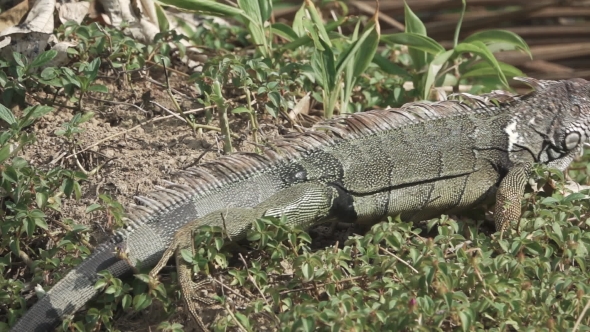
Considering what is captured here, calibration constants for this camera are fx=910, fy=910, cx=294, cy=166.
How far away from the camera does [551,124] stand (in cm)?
438

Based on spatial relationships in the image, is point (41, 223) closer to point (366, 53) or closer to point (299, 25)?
point (366, 53)

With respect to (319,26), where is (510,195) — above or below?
below

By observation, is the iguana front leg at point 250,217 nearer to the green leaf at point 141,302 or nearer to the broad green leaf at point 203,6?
the green leaf at point 141,302

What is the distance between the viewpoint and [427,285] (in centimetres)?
300

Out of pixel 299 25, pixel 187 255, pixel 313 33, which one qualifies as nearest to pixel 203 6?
pixel 313 33

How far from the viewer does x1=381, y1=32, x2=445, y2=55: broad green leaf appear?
475 centimetres

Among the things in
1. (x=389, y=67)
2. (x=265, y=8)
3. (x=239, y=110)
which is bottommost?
(x=389, y=67)

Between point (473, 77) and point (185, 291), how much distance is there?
105 inches

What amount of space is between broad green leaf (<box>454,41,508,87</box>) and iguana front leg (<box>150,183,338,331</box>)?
1.31m

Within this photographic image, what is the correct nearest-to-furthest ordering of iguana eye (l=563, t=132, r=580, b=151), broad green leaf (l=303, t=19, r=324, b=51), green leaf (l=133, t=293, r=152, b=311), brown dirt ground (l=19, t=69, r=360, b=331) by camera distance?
green leaf (l=133, t=293, r=152, b=311) → brown dirt ground (l=19, t=69, r=360, b=331) → iguana eye (l=563, t=132, r=580, b=151) → broad green leaf (l=303, t=19, r=324, b=51)

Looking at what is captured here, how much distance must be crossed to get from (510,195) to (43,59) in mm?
2183

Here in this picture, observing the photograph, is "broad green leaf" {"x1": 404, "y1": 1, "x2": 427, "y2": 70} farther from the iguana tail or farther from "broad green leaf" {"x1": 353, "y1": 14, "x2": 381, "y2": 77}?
the iguana tail

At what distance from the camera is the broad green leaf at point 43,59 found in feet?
13.7

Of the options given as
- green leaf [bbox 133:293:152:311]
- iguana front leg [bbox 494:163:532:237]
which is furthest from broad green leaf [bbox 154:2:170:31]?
green leaf [bbox 133:293:152:311]
